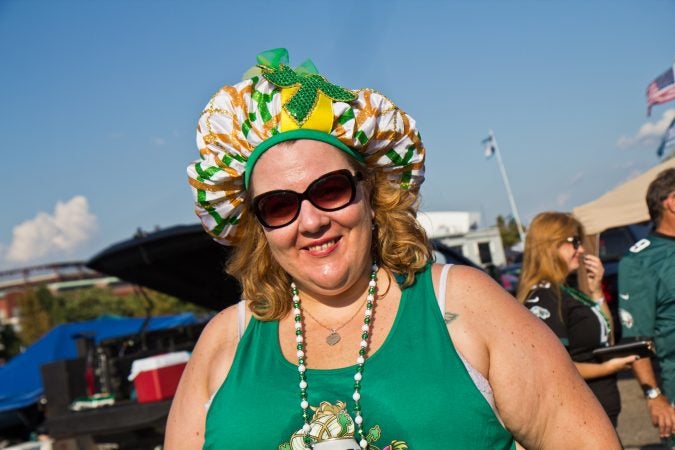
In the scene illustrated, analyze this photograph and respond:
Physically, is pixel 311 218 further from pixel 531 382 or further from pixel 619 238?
pixel 619 238

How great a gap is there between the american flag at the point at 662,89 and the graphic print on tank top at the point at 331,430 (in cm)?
1124

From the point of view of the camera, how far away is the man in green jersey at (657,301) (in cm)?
353

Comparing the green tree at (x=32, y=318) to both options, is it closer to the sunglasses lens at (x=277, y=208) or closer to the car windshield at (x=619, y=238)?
the car windshield at (x=619, y=238)

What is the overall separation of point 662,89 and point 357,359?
A: 1144 centimetres

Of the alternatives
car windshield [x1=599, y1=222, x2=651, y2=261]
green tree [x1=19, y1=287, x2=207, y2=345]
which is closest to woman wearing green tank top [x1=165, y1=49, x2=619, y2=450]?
car windshield [x1=599, y1=222, x2=651, y2=261]

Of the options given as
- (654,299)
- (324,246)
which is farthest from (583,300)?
(324,246)

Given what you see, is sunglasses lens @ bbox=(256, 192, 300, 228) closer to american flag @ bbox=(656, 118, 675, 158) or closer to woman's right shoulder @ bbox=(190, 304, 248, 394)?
woman's right shoulder @ bbox=(190, 304, 248, 394)

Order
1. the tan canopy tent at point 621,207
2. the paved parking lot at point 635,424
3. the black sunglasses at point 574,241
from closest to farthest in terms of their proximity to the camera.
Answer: the black sunglasses at point 574,241
the paved parking lot at point 635,424
the tan canopy tent at point 621,207

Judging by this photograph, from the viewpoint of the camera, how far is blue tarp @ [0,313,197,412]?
35.9ft

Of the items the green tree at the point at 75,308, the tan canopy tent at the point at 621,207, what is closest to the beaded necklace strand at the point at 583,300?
the tan canopy tent at the point at 621,207

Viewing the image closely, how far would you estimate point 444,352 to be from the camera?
66.0 inches

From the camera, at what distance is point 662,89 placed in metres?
11.4

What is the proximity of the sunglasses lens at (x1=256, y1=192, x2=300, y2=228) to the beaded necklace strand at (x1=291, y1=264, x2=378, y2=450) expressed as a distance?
0.28 metres

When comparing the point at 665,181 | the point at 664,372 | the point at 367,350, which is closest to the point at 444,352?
the point at 367,350
